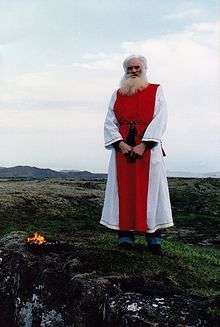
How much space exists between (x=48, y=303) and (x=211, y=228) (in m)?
13.5

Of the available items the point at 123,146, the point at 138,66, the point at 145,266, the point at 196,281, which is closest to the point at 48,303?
the point at 145,266

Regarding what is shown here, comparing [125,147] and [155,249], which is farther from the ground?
[125,147]

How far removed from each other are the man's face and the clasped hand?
1.15 metres

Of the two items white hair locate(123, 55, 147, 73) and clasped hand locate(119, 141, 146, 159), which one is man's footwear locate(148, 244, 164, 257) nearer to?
clasped hand locate(119, 141, 146, 159)

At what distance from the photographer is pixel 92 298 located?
7.50 m

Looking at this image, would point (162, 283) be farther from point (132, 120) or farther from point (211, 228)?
point (211, 228)

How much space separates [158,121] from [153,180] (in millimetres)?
961

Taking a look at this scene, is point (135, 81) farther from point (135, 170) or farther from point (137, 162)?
point (135, 170)

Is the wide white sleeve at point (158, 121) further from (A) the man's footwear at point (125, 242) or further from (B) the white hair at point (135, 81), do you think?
(A) the man's footwear at point (125, 242)

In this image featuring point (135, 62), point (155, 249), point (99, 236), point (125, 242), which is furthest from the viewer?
point (99, 236)

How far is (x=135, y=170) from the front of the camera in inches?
394

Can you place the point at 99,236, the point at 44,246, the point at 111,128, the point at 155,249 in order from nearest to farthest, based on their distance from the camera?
the point at 44,246, the point at 155,249, the point at 111,128, the point at 99,236

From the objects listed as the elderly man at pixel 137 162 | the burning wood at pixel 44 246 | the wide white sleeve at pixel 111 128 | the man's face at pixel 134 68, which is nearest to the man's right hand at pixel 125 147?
the elderly man at pixel 137 162

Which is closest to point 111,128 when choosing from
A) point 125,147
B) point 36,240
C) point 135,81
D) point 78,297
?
point 125,147
